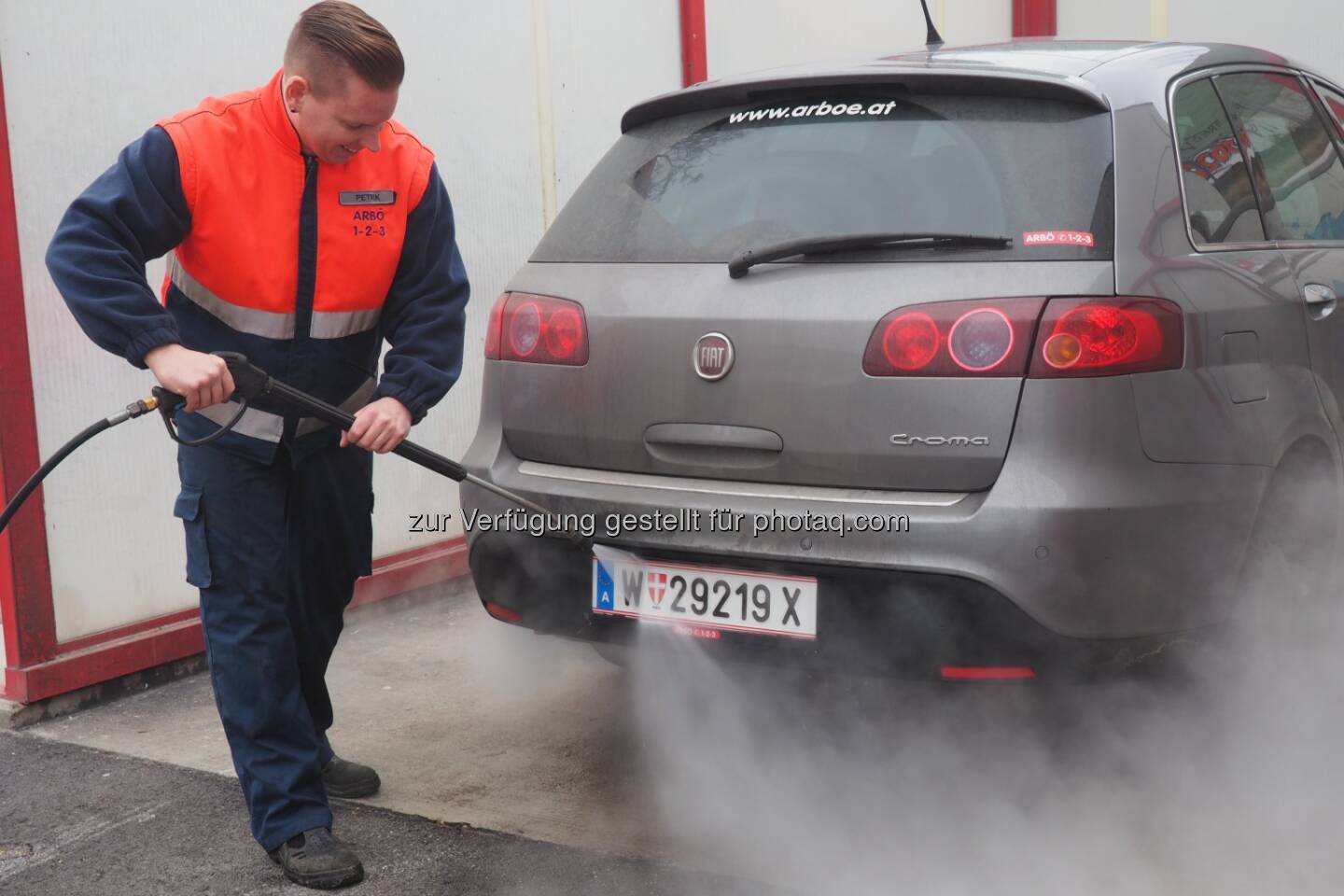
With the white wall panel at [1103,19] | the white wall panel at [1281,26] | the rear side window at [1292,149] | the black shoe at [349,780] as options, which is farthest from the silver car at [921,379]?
the white wall panel at [1103,19]

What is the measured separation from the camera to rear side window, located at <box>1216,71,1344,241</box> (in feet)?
11.6

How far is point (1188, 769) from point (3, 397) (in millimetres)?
3231

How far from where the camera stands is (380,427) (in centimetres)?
288

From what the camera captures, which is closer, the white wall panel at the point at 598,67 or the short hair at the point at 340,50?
the short hair at the point at 340,50

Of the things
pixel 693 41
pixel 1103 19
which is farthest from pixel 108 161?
pixel 1103 19

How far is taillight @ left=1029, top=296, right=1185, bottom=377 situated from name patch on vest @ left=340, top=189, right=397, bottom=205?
1404 mm

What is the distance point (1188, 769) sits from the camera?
323 cm

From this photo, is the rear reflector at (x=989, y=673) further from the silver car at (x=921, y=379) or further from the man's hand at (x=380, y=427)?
the man's hand at (x=380, y=427)

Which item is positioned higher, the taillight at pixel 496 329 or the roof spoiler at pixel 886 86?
the roof spoiler at pixel 886 86

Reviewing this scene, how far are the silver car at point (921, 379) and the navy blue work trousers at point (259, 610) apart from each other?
1.44ft

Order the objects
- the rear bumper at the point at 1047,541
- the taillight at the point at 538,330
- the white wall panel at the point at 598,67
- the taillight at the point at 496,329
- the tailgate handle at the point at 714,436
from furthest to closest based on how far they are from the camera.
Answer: the white wall panel at the point at 598,67, the taillight at the point at 496,329, the taillight at the point at 538,330, the tailgate handle at the point at 714,436, the rear bumper at the point at 1047,541

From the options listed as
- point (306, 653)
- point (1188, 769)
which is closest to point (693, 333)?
point (306, 653)

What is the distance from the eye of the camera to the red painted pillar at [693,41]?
6.56 m

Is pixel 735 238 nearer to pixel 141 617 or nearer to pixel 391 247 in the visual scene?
pixel 391 247
